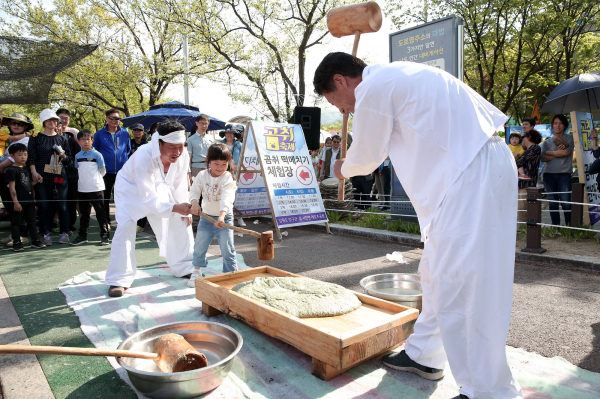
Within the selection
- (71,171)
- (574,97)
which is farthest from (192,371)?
(574,97)

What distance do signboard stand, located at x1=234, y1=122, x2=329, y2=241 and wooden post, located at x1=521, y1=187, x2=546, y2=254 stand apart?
3.40 metres

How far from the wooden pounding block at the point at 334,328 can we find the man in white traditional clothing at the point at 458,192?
1.65 feet

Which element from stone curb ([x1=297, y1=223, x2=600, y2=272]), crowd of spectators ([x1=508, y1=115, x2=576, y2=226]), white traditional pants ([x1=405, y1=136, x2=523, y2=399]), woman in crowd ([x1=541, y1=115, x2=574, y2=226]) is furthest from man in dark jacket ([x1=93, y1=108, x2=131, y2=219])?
woman in crowd ([x1=541, y1=115, x2=574, y2=226])

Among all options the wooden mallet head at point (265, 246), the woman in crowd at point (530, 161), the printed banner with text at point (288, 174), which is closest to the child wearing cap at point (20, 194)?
the printed banner with text at point (288, 174)

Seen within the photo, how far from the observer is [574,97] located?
7.65 m

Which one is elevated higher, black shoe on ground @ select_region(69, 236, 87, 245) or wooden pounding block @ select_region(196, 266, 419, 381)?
black shoe on ground @ select_region(69, 236, 87, 245)

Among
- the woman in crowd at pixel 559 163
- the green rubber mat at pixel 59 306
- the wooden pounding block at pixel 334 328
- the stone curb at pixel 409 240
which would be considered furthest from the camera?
the woman in crowd at pixel 559 163

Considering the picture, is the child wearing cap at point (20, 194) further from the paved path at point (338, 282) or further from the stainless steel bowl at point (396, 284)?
the stainless steel bowl at point (396, 284)

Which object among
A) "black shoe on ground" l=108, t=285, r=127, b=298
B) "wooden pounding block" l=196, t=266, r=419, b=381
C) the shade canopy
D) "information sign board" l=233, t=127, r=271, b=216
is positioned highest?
the shade canopy

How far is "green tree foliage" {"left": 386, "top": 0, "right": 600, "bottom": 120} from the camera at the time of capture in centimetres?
1368

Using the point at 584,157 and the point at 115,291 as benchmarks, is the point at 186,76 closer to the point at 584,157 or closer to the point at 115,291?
the point at 115,291

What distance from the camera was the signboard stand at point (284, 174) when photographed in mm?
7004

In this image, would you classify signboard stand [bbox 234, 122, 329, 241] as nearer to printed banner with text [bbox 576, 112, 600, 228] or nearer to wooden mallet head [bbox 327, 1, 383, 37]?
wooden mallet head [bbox 327, 1, 383, 37]

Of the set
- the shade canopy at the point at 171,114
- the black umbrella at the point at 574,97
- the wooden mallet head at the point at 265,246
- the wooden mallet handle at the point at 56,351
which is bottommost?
the wooden mallet handle at the point at 56,351
